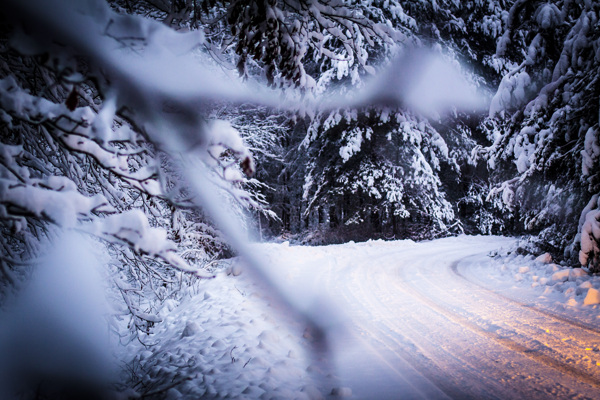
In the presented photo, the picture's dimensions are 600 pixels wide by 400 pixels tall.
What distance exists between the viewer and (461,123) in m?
15.7

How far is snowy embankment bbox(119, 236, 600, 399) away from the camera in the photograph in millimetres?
2578

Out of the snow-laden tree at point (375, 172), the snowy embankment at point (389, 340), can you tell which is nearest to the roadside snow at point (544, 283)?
the snowy embankment at point (389, 340)

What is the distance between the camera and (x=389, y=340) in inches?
137

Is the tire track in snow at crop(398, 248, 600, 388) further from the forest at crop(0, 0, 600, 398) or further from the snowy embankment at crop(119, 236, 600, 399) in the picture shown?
the forest at crop(0, 0, 600, 398)

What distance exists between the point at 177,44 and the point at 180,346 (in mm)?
3364

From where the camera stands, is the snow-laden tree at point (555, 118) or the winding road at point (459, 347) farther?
the snow-laden tree at point (555, 118)

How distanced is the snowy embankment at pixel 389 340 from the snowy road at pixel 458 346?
0.05 ft

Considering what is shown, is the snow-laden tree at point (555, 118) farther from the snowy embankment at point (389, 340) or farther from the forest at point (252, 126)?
the snowy embankment at point (389, 340)

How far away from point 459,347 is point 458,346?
23mm

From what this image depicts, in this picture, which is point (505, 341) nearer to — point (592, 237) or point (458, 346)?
point (458, 346)

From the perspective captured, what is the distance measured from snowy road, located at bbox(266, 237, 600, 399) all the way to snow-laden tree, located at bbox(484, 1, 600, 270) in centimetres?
257

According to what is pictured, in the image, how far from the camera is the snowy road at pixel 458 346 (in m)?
2.54

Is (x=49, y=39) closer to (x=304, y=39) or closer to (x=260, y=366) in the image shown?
(x=304, y=39)

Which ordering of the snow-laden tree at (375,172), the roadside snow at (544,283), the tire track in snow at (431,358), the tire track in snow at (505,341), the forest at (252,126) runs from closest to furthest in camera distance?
the forest at (252,126) → the tire track in snow at (431,358) → the tire track in snow at (505,341) → the roadside snow at (544,283) → the snow-laden tree at (375,172)
